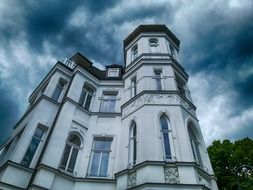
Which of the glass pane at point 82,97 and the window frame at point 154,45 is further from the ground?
the window frame at point 154,45

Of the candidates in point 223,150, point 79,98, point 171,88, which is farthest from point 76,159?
point 223,150

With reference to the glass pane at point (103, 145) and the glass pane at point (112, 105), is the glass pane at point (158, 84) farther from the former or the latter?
the glass pane at point (103, 145)

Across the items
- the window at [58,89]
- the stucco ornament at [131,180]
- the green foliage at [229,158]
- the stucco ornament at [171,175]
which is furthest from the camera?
the green foliage at [229,158]

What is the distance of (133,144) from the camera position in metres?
11.4

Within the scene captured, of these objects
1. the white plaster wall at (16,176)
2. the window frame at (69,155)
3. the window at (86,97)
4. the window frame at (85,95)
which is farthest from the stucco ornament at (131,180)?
the window at (86,97)

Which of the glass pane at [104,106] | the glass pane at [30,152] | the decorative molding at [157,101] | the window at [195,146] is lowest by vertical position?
the glass pane at [30,152]

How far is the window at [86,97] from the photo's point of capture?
14.6 meters

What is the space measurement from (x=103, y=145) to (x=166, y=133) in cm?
408

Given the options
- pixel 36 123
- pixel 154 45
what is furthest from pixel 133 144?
pixel 154 45

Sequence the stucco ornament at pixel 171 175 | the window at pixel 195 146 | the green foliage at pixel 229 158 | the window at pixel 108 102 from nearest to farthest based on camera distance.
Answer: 1. the stucco ornament at pixel 171 175
2. the window at pixel 195 146
3. the window at pixel 108 102
4. the green foliage at pixel 229 158

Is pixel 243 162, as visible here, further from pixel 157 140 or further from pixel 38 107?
pixel 38 107

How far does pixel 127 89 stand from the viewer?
50.0 feet

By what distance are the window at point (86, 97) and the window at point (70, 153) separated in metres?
2.72

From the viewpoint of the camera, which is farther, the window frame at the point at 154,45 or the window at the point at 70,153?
the window frame at the point at 154,45
